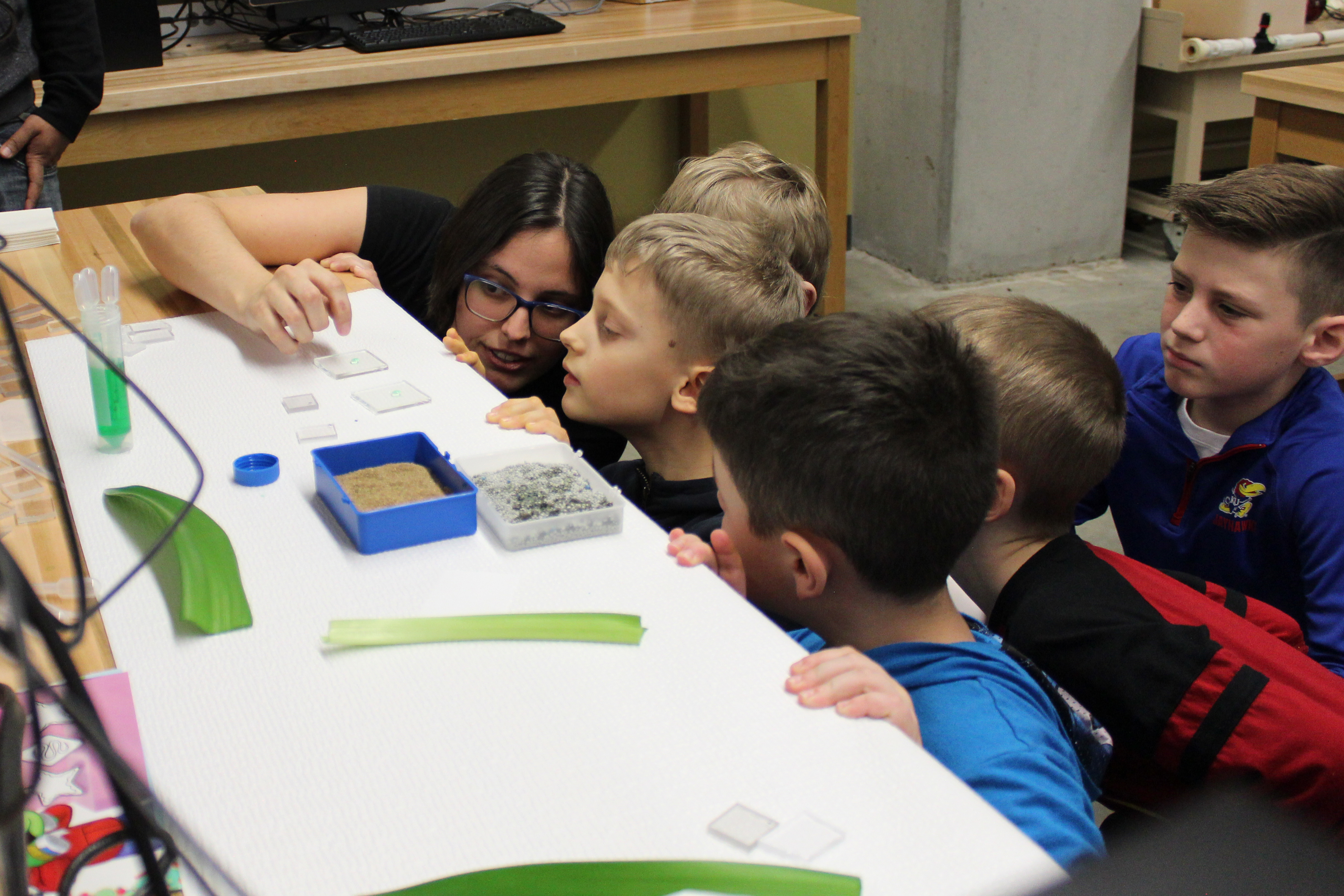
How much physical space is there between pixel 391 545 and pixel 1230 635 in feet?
2.27

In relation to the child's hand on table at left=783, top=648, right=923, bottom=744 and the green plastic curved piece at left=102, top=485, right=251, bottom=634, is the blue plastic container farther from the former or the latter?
the child's hand on table at left=783, top=648, right=923, bottom=744

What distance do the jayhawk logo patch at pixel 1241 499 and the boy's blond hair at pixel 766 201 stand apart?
1.88 ft

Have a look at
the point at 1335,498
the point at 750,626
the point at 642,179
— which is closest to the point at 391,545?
the point at 750,626

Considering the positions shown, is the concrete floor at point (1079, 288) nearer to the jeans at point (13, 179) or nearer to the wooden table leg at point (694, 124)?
the wooden table leg at point (694, 124)

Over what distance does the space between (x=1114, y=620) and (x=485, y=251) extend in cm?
95

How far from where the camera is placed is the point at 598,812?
626mm

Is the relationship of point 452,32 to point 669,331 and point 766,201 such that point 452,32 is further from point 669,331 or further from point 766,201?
point 669,331

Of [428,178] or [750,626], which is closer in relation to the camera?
[750,626]

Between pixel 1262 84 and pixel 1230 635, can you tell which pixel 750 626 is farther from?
pixel 1262 84

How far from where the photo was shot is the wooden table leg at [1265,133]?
252 centimetres

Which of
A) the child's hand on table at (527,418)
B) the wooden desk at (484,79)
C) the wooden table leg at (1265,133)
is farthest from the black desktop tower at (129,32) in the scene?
the wooden table leg at (1265,133)

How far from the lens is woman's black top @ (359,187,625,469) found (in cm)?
167

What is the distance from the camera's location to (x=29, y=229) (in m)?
1.69

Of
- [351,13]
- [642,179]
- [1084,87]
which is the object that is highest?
[351,13]
